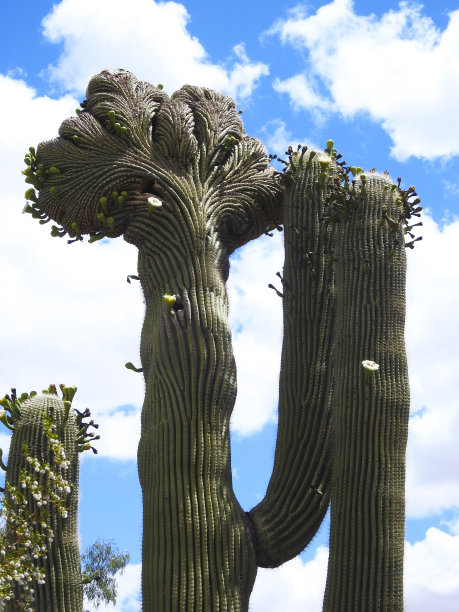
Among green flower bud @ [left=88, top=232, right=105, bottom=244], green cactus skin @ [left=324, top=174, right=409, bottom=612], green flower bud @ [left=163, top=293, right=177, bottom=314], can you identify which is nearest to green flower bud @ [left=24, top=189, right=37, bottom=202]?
green flower bud @ [left=88, top=232, right=105, bottom=244]

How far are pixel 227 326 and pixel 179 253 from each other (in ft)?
2.49

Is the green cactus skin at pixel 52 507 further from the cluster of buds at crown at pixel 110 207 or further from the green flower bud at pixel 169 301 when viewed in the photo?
the cluster of buds at crown at pixel 110 207

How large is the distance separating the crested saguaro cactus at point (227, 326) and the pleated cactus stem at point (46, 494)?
2.20 ft

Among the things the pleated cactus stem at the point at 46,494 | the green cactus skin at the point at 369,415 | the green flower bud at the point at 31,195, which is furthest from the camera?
the green flower bud at the point at 31,195

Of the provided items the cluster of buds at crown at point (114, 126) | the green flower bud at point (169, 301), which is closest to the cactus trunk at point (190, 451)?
the green flower bud at point (169, 301)

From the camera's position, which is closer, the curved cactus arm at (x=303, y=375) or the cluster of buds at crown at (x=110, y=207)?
the curved cactus arm at (x=303, y=375)

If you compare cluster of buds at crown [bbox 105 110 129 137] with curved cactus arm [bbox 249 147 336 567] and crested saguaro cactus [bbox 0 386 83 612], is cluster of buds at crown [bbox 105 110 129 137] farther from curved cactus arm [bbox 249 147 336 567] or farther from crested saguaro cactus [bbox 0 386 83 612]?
crested saguaro cactus [bbox 0 386 83 612]

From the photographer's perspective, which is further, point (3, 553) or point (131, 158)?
point (131, 158)

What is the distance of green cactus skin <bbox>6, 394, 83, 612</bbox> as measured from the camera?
7590 mm

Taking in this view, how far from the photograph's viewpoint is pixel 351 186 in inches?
326

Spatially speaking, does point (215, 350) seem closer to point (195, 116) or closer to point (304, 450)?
point (304, 450)

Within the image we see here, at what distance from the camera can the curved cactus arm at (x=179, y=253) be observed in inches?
290

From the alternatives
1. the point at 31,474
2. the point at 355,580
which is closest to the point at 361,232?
the point at 355,580

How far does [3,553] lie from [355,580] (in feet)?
8.41
